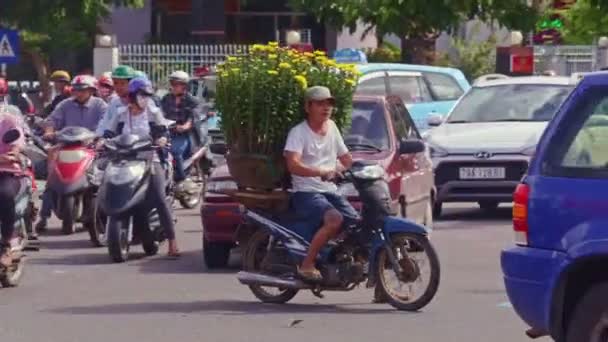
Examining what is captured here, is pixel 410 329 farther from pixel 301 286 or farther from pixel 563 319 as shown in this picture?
pixel 563 319

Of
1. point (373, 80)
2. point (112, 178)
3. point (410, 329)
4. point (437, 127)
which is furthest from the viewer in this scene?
point (373, 80)

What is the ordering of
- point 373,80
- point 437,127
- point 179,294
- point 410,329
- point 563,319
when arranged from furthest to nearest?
point 373,80, point 437,127, point 179,294, point 410,329, point 563,319

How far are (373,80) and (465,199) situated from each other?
14.5ft

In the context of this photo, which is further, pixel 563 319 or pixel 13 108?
pixel 13 108

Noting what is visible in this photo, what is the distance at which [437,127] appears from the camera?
20.7 m

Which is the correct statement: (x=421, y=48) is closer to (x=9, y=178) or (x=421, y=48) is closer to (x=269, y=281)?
(x=9, y=178)

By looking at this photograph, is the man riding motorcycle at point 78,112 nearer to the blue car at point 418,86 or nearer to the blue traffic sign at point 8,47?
the blue car at point 418,86

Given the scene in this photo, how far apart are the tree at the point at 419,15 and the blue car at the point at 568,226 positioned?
1075 inches

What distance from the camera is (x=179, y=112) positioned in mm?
19875

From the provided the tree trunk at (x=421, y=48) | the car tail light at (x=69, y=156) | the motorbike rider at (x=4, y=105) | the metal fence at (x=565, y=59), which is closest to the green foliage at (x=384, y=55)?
the tree trunk at (x=421, y=48)

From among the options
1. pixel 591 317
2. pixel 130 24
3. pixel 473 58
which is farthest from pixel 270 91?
pixel 130 24

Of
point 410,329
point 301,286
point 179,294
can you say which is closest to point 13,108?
point 179,294

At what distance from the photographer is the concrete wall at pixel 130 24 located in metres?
48.5

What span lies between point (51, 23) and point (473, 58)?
38.6ft
